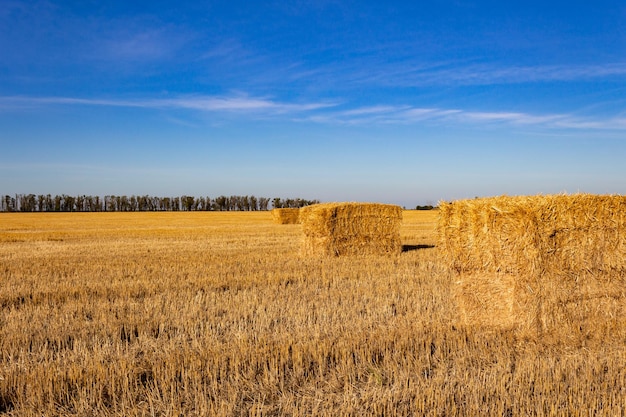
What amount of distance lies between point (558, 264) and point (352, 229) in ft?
32.1

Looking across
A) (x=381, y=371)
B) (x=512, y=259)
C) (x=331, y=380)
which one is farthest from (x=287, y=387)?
(x=512, y=259)

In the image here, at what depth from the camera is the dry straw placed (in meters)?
6.91

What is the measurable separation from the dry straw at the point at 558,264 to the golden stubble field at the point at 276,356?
52 cm

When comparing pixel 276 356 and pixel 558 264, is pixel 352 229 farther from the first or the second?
pixel 276 356

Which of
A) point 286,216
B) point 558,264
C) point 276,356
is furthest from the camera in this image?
point 286,216

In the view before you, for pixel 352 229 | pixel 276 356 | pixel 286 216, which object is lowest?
pixel 276 356

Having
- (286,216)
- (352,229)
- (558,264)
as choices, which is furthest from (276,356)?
(286,216)

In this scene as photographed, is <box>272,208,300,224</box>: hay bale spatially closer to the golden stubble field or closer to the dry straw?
the golden stubble field

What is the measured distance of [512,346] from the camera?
623 cm

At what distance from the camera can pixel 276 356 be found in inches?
219

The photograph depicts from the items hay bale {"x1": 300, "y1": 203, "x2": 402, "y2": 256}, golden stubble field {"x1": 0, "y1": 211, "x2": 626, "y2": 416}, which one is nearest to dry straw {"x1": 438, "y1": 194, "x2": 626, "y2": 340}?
golden stubble field {"x1": 0, "y1": 211, "x2": 626, "y2": 416}

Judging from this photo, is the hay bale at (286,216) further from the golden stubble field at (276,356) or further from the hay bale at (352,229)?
the golden stubble field at (276,356)

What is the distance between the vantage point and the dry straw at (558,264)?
6.91 m

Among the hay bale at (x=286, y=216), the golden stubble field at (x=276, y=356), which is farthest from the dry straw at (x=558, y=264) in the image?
the hay bale at (x=286, y=216)
